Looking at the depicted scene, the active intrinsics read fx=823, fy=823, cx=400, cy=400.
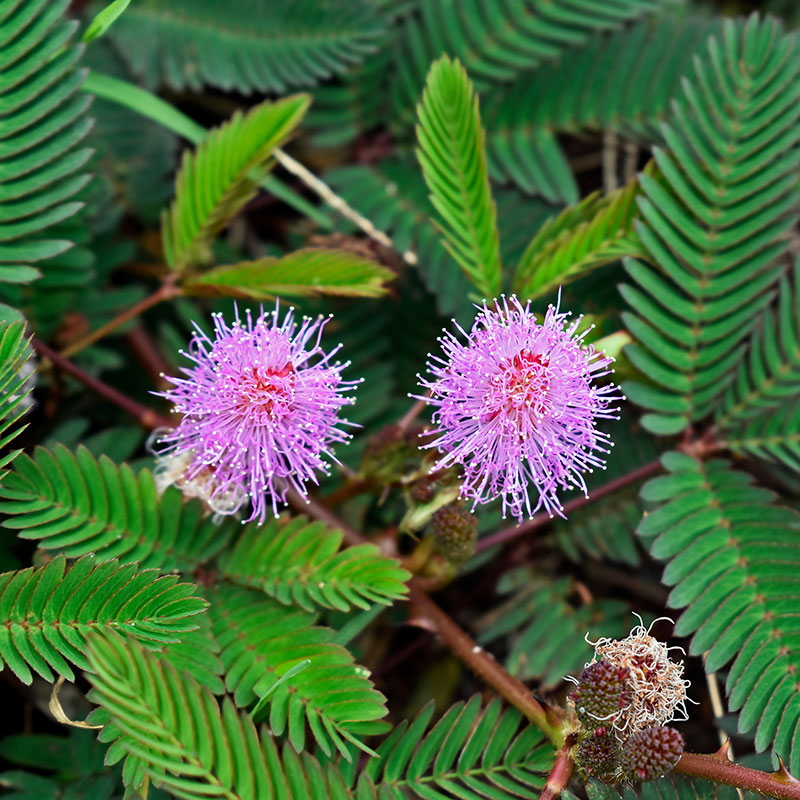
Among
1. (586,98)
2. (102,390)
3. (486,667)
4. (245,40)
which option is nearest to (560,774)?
(486,667)

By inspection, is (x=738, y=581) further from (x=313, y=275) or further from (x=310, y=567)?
(x=313, y=275)

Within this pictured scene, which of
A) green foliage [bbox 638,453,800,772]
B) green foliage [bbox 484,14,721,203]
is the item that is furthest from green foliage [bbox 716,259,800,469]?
green foliage [bbox 484,14,721,203]

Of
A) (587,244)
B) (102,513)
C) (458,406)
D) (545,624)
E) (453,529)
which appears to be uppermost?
(587,244)

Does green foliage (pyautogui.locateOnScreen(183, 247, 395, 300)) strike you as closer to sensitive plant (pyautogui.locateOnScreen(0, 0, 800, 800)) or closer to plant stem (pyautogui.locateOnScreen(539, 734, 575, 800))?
sensitive plant (pyautogui.locateOnScreen(0, 0, 800, 800))

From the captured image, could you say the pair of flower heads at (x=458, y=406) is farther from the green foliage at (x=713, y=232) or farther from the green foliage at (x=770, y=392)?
the green foliage at (x=770, y=392)

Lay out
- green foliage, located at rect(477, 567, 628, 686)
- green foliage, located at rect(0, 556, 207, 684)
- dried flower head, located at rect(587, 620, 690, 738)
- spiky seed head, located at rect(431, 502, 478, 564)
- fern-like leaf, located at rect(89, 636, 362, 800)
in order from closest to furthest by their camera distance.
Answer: fern-like leaf, located at rect(89, 636, 362, 800)
green foliage, located at rect(0, 556, 207, 684)
dried flower head, located at rect(587, 620, 690, 738)
spiky seed head, located at rect(431, 502, 478, 564)
green foliage, located at rect(477, 567, 628, 686)

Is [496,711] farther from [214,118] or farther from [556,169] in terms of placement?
[214,118]

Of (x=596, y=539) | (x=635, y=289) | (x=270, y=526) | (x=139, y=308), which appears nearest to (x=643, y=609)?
(x=596, y=539)
